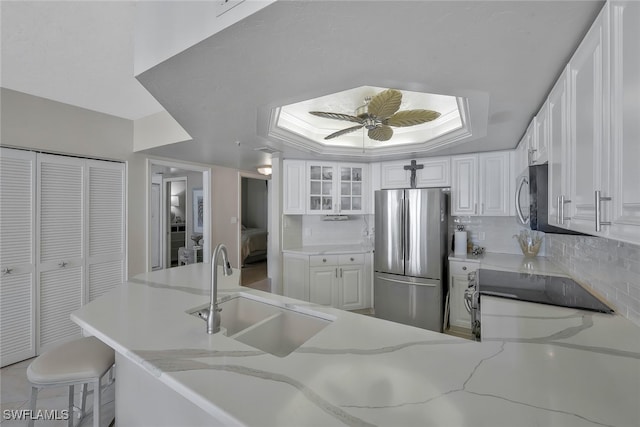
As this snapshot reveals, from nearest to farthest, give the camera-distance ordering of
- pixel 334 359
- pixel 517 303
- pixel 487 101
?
pixel 334 359
pixel 517 303
pixel 487 101

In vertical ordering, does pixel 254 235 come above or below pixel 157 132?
below

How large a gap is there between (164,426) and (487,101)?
8.02 feet

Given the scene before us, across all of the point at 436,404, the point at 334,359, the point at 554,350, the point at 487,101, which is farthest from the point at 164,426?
the point at 487,101

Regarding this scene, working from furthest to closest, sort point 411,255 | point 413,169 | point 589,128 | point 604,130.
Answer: point 413,169, point 411,255, point 589,128, point 604,130

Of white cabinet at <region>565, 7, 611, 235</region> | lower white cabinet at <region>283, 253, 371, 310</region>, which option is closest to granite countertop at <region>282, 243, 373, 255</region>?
lower white cabinet at <region>283, 253, 371, 310</region>

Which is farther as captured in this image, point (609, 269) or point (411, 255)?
point (411, 255)

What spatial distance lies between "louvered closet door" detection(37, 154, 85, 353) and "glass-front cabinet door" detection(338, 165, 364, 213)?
298 cm

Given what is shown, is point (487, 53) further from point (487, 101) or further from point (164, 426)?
point (164, 426)

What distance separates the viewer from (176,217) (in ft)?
19.7

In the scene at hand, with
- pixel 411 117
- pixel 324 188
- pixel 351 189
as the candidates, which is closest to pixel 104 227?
pixel 324 188

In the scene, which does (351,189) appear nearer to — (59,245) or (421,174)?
(421,174)

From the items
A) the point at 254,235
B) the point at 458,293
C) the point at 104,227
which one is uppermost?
the point at 104,227

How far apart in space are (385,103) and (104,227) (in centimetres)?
324

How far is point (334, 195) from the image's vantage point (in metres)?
3.76
